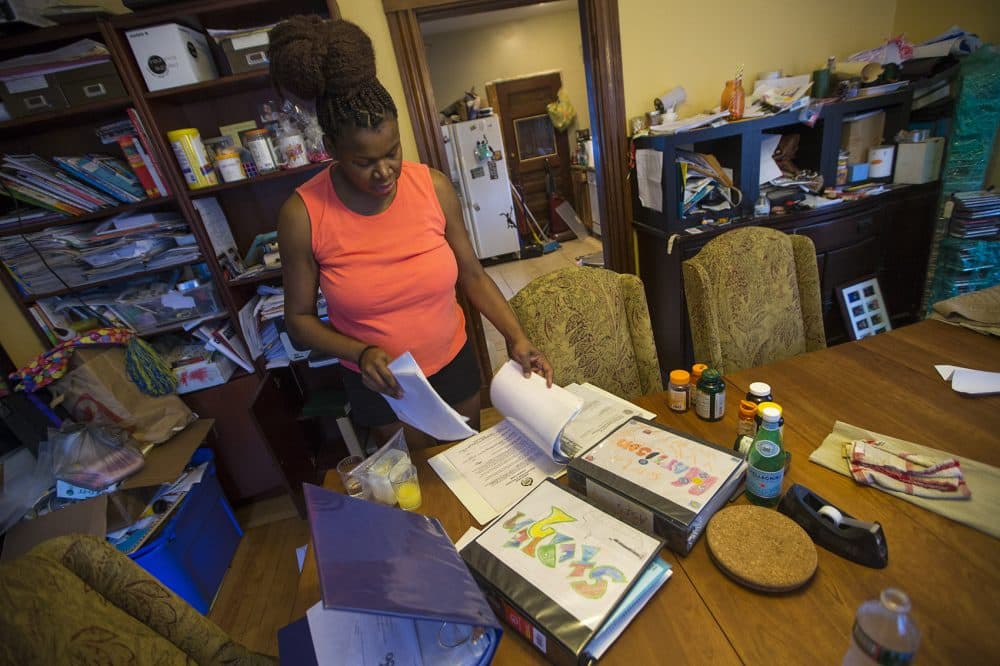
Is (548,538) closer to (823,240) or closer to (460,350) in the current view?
(460,350)

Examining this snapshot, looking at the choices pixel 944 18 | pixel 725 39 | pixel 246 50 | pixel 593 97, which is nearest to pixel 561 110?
pixel 725 39

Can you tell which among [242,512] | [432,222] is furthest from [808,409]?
[242,512]

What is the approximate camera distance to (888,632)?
0.43m

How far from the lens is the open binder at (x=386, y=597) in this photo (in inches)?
21.0

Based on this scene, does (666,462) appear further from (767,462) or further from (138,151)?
(138,151)

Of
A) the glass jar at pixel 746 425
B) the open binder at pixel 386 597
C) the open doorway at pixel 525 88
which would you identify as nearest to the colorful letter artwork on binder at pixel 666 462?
the glass jar at pixel 746 425

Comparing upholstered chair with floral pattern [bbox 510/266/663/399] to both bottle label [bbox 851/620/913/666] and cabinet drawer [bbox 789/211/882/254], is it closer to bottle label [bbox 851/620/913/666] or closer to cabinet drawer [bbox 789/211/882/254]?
bottle label [bbox 851/620/913/666]

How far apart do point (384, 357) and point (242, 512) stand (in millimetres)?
1744

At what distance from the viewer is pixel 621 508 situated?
0.79 m

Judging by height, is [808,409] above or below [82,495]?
above

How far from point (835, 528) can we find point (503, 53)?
5.60m

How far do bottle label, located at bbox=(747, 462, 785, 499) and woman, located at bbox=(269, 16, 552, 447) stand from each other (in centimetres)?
42

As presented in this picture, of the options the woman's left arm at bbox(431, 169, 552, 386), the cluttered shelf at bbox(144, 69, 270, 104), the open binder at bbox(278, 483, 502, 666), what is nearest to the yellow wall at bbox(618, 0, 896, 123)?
the woman's left arm at bbox(431, 169, 552, 386)

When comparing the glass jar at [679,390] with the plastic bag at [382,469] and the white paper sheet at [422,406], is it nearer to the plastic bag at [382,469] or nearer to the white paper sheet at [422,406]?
the white paper sheet at [422,406]
